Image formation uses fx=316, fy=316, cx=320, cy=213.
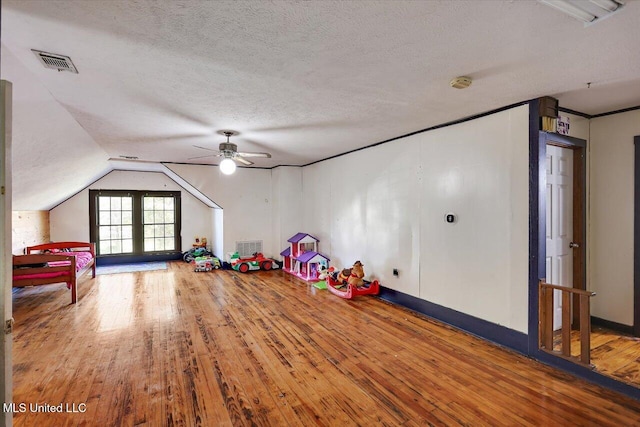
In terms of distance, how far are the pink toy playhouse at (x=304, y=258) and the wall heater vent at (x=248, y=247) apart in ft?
2.52

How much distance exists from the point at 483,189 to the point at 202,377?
10.4 feet

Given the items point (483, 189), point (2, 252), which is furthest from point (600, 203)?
point (2, 252)

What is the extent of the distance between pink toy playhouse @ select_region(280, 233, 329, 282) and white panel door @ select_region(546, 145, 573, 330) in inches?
144

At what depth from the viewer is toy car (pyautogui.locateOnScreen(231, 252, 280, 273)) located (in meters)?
6.65

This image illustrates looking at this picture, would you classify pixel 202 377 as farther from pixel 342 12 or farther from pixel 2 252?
pixel 342 12

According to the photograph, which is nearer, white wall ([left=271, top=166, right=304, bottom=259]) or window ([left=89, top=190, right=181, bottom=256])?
white wall ([left=271, top=166, right=304, bottom=259])

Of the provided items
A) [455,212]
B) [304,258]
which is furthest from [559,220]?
[304,258]

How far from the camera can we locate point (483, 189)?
328 cm

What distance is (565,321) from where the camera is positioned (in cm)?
271

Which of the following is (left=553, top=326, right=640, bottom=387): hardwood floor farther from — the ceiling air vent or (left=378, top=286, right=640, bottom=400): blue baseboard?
the ceiling air vent

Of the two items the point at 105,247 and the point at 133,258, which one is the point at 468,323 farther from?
the point at 105,247

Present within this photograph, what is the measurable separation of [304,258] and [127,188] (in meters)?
4.84

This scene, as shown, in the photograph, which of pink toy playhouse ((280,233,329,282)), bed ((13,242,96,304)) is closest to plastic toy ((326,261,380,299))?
pink toy playhouse ((280,233,329,282))

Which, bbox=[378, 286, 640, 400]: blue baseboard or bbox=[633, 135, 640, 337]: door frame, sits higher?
bbox=[633, 135, 640, 337]: door frame
